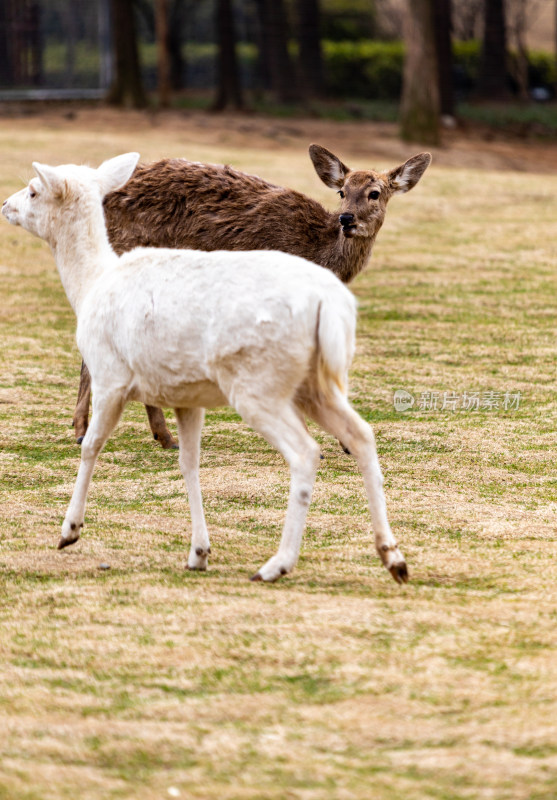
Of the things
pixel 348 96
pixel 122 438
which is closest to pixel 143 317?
pixel 122 438

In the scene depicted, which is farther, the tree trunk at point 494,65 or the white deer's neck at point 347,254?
the tree trunk at point 494,65

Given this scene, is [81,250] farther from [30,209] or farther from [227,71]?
[227,71]

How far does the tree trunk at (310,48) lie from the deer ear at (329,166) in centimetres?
2309

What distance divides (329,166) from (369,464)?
3957 millimetres

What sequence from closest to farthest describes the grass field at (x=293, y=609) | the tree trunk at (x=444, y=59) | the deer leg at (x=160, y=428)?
1. the grass field at (x=293, y=609)
2. the deer leg at (x=160, y=428)
3. the tree trunk at (x=444, y=59)

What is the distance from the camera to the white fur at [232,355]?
14.7 ft

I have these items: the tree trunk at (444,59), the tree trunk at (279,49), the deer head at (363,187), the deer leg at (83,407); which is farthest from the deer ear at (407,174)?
the tree trunk at (279,49)

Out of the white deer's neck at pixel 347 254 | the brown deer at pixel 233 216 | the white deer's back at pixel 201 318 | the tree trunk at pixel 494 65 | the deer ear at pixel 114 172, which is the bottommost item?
the tree trunk at pixel 494 65

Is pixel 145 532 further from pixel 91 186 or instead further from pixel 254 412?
pixel 91 186

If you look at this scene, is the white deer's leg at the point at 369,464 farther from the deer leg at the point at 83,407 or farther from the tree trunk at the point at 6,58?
the tree trunk at the point at 6,58

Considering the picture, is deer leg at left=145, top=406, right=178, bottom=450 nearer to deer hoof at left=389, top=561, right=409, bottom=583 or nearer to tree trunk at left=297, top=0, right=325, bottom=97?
Result: deer hoof at left=389, top=561, right=409, bottom=583

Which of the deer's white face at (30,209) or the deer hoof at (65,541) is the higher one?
the deer's white face at (30,209)

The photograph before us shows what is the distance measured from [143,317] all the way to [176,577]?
41.5 inches

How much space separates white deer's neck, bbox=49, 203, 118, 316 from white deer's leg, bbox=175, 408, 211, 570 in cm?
76
